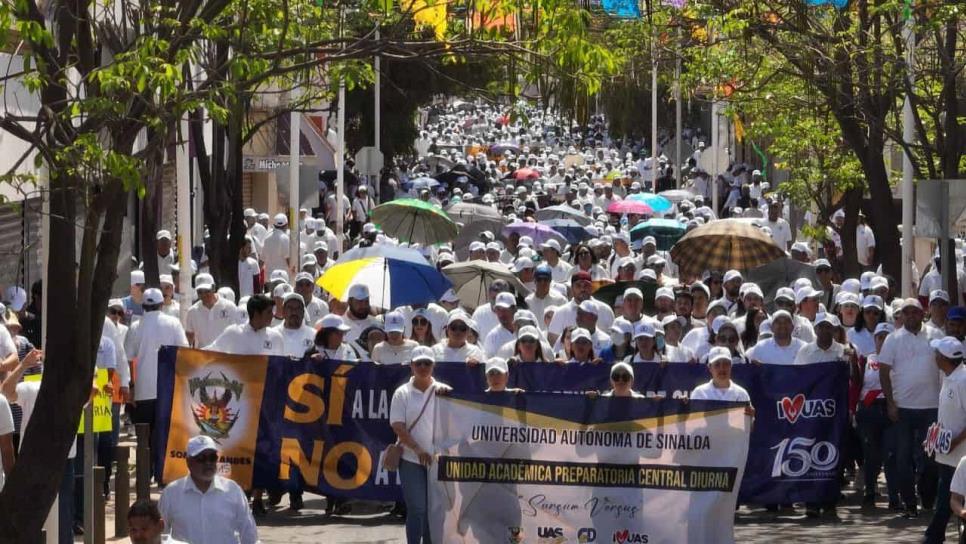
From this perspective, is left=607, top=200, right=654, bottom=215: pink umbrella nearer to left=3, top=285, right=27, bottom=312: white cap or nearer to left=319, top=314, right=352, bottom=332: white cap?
left=3, top=285, right=27, bottom=312: white cap

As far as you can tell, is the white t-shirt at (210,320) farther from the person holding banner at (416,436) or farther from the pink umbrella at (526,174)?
the pink umbrella at (526,174)

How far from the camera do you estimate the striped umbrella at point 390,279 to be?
19109mm

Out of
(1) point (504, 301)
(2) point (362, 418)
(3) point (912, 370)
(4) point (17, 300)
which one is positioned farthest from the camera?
(4) point (17, 300)

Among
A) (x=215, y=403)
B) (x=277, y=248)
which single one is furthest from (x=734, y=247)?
(x=215, y=403)

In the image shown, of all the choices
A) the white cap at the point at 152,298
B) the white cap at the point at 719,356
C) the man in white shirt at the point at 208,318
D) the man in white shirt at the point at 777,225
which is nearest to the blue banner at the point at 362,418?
the white cap at the point at 719,356

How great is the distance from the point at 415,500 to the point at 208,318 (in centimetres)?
606

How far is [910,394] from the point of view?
607 inches

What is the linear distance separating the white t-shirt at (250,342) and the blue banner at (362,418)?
559 mm

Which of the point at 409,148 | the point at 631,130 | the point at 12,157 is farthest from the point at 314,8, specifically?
the point at 631,130

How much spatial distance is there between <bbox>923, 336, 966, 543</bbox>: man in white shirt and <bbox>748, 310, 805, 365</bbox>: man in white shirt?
2.21m

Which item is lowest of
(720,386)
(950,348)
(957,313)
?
(720,386)

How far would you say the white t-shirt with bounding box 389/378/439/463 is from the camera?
42.7 feet

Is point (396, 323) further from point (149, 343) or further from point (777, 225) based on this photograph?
point (777, 225)

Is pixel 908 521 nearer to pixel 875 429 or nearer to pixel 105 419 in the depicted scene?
pixel 875 429
